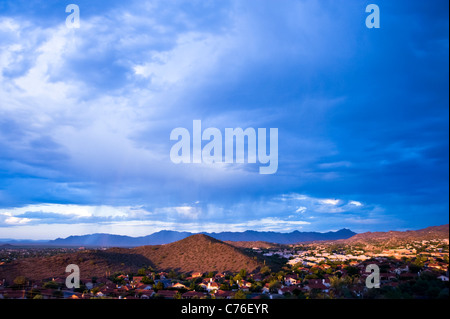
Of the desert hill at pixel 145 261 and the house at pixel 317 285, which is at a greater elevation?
A: the house at pixel 317 285

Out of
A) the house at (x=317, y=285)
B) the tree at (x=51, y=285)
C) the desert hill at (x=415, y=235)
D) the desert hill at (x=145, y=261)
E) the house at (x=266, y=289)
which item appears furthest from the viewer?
the desert hill at (x=415, y=235)

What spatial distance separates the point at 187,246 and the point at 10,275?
96.9ft

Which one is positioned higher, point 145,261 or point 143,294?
point 143,294

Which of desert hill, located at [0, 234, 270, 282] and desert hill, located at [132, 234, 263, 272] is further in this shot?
desert hill, located at [132, 234, 263, 272]

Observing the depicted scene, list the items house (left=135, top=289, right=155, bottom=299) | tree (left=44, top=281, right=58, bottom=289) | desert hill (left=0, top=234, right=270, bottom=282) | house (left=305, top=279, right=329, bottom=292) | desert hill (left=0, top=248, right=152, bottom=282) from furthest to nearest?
desert hill (left=0, top=234, right=270, bottom=282) → desert hill (left=0, top=248, right=152, bottom=282) → tree (left=44, top=281, right=58, bottom=289) → house (left=305, top=279, right=329, bottom=292) → house (left=135, top=289, right=155, bottom=299)

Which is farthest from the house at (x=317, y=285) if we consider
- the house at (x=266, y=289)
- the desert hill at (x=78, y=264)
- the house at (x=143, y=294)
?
the desert hill at (x=78, y=264)

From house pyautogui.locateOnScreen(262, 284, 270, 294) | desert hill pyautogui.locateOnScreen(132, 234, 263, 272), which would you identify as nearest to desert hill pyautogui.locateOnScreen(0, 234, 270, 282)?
desert hill pyautogui.locateOnScreen(132, 234, 263, 272)

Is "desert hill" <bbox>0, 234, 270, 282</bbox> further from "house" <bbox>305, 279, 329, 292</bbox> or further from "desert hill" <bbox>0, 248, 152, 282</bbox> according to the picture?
"house" <bbox>305, 279, 329, 292</bbox>

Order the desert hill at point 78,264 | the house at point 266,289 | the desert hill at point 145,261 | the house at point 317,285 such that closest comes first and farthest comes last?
1. the house at point 317,285
2. the house at point 266,289
3. the desert hill at point 78,264
4. the desert hill at point 145,261

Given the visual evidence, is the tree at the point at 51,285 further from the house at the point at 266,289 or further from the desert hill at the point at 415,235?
the desert hill at the point at 415,235

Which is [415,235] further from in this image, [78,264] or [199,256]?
[78,264]

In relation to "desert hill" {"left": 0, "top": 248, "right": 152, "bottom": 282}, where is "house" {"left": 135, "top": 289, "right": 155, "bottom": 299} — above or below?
above

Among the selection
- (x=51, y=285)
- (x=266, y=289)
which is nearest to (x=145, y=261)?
(x=51, y=285)
